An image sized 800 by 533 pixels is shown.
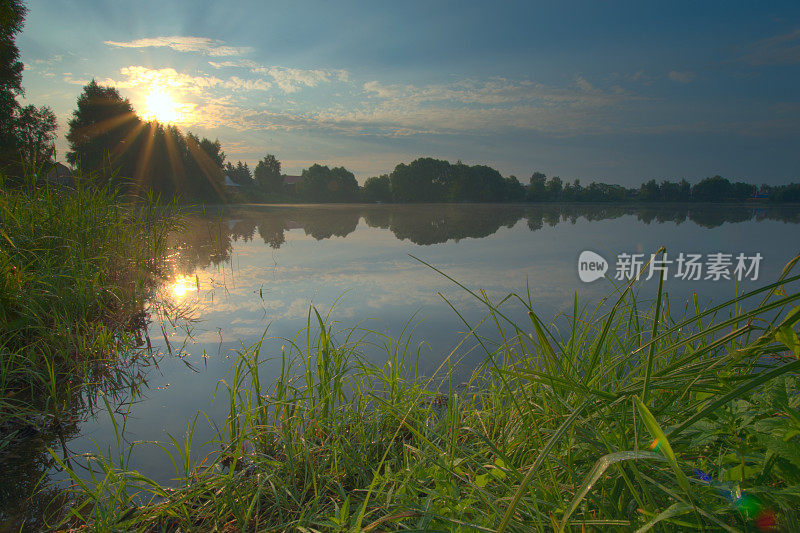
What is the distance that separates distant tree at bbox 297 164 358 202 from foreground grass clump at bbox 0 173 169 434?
25.9 m

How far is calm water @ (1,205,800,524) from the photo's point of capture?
1.64 metres

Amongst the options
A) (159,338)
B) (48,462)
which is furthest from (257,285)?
(48,462)

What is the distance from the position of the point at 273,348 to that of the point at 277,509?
1.13 meters

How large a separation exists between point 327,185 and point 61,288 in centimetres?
2935

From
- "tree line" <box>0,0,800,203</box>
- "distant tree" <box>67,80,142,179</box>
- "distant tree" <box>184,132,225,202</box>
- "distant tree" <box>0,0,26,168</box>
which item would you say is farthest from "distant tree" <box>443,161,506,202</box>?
"distant tree" <box>0,0,26,168</box>

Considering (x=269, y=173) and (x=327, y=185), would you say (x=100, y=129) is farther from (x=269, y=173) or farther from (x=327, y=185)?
(x=269, y=173)

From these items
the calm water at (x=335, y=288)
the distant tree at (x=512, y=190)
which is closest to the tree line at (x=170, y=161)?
the distant tree at (x=512, y=190)

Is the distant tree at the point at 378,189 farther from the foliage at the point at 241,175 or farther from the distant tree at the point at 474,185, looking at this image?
the foliage at the point at 241,175

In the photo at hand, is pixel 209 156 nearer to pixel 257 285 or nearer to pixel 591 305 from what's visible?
pixel 257 285

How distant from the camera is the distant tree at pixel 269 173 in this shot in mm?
38844

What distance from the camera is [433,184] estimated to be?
2516 cm

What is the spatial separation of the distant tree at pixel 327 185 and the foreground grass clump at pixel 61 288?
1021 inches

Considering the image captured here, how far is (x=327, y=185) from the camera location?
30.8 meters

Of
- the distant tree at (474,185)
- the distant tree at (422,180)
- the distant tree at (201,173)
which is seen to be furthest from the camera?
the distant tree at (422,180)
